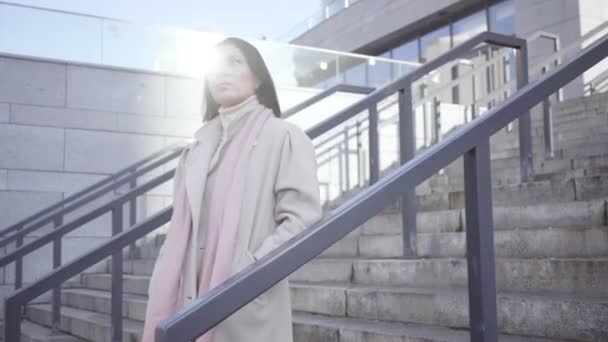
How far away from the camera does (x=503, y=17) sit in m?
14.7

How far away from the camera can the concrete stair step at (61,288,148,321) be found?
4676 millimetres

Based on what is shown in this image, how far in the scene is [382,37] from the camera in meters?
18.7

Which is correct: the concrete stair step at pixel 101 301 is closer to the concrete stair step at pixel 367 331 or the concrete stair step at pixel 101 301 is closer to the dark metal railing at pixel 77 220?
the dark metal railing at pixel 77 220

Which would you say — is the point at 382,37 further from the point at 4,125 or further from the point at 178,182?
the point at 178,182

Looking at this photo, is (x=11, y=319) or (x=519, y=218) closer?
(x=11, y=319)

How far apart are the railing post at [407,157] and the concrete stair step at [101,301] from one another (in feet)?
6.23

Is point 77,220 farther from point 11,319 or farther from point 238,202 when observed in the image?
point 238,202

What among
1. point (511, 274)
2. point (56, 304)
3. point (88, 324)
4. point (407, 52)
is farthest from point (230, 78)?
point (407, 52)

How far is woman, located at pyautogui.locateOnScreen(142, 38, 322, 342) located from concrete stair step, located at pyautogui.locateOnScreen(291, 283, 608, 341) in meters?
1.11

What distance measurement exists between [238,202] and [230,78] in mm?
472

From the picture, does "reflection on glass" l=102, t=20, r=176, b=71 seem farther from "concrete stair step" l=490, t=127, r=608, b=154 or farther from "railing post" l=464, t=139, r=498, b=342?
"railing post" l=464, t=139, r=498, b=342

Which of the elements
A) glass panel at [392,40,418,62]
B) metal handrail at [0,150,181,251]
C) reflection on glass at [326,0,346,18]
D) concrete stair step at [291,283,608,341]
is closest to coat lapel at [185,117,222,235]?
concrete stair step at [291,283,608,341]

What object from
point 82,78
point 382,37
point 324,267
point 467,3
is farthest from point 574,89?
point 324,267

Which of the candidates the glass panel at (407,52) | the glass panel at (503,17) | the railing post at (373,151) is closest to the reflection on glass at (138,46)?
the railing post at (373,151)
